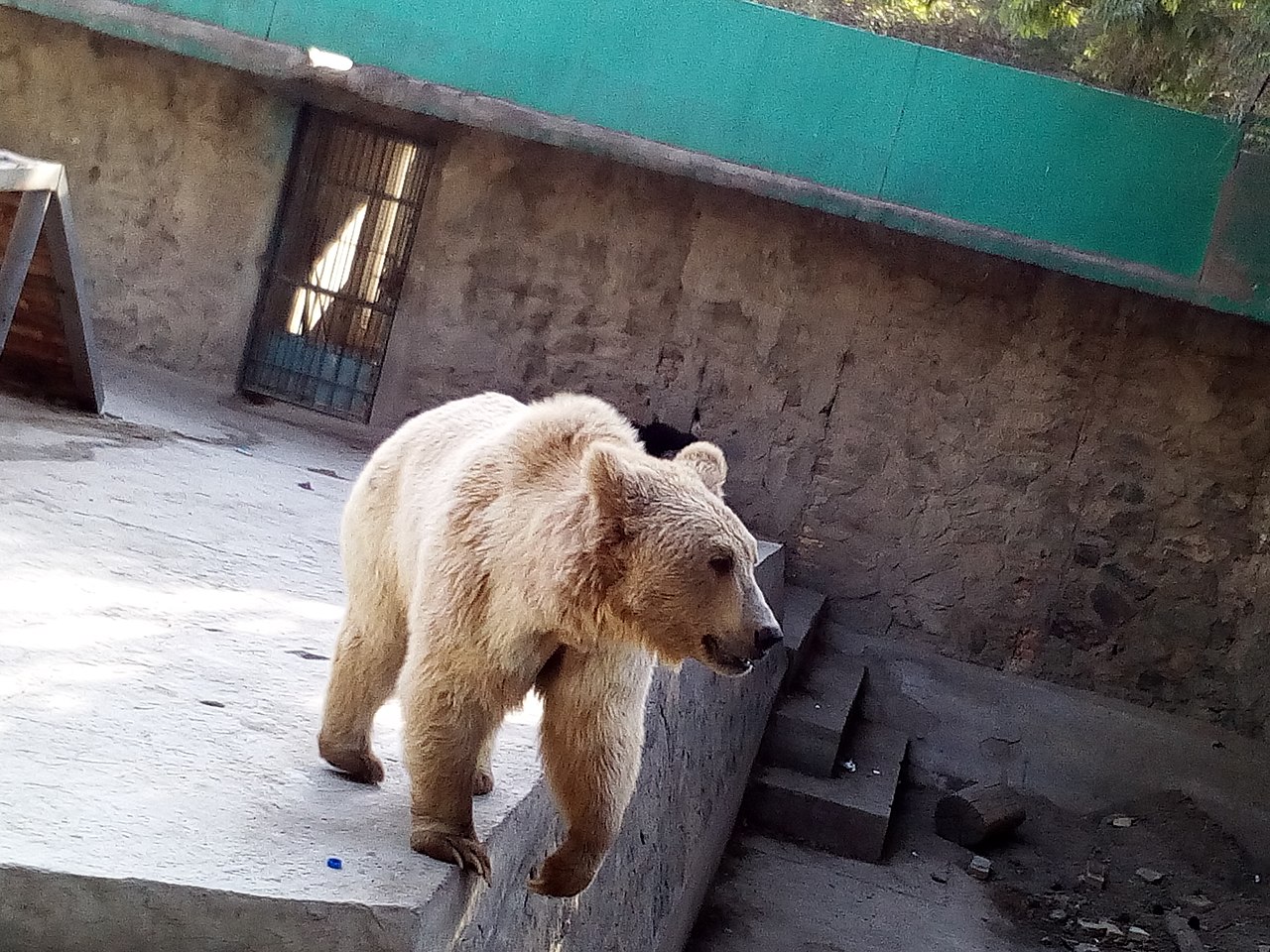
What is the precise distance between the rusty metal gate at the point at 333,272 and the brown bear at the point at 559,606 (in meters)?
5.54

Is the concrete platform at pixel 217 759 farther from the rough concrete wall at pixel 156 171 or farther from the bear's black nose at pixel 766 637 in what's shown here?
the rough concrete wall at pixel 156 171

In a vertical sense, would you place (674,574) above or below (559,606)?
above

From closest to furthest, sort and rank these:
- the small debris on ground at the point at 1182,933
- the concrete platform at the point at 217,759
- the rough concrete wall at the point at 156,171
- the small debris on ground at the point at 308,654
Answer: the concrete platform at the point at 217,759 < the small debris on ground at the point at 308,654 < the small debris on ground at the point at 1182,933 < the rough concrete wall at the point at 156,171

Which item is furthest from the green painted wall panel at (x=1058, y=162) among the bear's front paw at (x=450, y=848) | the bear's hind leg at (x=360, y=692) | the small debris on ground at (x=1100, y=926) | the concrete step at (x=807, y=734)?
the bear's front paw at (x=450, y=848)

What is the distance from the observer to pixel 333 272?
26.7ft

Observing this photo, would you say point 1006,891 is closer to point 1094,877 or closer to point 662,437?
point 1094,877

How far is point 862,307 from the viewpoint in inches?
287

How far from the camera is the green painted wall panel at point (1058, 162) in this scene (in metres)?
6.74

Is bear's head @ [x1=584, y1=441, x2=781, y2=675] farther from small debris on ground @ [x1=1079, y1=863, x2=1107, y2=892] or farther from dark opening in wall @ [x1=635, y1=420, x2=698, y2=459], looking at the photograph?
dark opening in wall @ [x1=635, y1=420, x2=698, y2=459]

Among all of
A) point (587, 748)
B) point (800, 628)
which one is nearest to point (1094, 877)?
point (800, 628)

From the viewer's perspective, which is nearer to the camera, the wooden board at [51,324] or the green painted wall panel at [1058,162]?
the wooden board at [51,324]

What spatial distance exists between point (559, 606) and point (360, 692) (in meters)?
0.78

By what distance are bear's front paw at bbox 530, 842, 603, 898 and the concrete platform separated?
13 cm

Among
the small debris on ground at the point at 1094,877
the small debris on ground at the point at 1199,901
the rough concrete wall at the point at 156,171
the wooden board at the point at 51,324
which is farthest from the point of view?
the rough concrete wall at the point at 156,171
